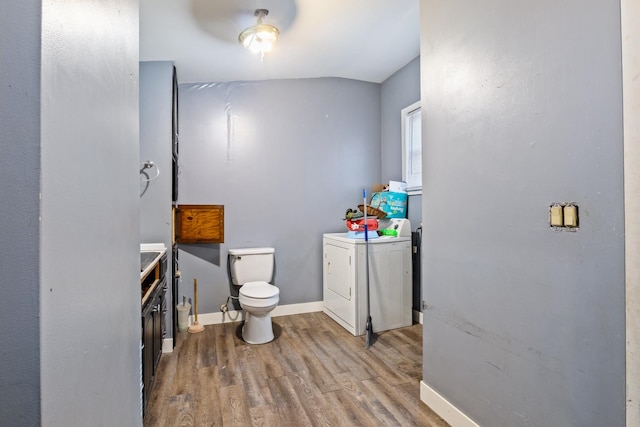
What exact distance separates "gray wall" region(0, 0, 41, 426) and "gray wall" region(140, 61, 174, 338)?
2.27 m

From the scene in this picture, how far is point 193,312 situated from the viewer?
322cm

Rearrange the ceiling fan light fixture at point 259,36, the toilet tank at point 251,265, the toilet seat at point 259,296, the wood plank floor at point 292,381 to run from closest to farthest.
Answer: the wood plank floor at point 292,381
the ceiling fan light fixture at point 259,36
the toilet seat at point 259,296
the toilet tank at point 251,265

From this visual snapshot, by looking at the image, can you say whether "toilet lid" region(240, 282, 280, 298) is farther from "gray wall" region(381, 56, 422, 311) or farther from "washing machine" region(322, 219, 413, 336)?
"gray wall" region(381, 56, 422, 311)

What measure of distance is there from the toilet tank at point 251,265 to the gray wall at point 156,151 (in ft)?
2.15

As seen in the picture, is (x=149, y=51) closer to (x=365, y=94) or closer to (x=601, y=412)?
(x=365, y=94)

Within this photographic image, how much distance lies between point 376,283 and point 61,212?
2700mm

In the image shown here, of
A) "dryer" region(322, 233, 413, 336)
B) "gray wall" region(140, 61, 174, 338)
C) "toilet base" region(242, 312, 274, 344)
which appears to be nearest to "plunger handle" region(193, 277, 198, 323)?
"gray wall" region(140, 61, 174, 338)

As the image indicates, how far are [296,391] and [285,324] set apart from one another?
46.9 inches

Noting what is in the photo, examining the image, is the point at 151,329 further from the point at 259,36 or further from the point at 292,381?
the point at 259,36

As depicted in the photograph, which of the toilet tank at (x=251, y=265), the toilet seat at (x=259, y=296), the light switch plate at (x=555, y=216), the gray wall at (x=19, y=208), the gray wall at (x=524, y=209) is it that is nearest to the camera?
the gray wall at (x=19, y=208)

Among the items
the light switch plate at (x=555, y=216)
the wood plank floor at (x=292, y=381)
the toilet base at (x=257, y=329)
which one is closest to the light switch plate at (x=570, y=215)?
Result: the light switch plate at (x=555, y=216)

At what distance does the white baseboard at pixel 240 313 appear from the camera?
3.27 m

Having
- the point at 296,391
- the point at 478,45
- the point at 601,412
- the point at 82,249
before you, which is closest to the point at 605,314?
the point at 601,412

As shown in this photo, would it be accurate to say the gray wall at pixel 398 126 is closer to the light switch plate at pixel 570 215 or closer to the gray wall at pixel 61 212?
the light switch plate at pixel 570 215
